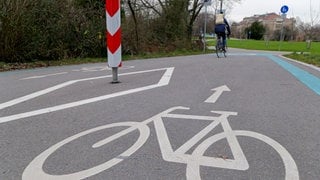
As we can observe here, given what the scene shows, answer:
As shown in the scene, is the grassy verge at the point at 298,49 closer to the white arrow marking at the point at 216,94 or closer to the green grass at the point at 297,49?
the green grass at the point at 297,49

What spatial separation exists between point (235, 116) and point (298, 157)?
63.3 inches

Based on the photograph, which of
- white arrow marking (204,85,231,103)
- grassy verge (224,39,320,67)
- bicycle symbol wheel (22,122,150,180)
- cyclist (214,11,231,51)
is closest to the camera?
bicycle symbol wheel (22,122,150,180)

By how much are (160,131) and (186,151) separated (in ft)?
2.46

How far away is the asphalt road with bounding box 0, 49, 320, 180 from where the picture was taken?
11.8 feet

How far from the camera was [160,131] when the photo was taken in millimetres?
4719

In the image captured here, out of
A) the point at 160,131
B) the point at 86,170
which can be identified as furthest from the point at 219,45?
the point at 86,170

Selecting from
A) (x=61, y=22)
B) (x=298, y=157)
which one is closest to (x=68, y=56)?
(x=61, y=22)

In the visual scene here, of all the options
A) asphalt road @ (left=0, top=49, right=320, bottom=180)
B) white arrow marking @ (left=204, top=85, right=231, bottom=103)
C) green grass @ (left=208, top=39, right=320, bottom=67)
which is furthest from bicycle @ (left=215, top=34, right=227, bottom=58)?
white arrow marking @ (left=204, top=85, right=231, bottom=103)

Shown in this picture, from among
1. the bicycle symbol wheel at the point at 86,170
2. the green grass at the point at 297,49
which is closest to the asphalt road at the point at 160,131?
the bicycle symbol wheel at the point at 86,170

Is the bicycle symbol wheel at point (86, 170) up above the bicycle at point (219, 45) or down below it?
below

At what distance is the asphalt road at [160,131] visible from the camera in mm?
3604

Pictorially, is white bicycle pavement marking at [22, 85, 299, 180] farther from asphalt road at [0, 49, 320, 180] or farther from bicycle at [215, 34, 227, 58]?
bicycle at [215, 34, 227, 58]

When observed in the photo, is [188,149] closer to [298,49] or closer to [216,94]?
[216,94]

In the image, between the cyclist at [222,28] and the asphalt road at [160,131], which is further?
the cyclist at [222,28]
